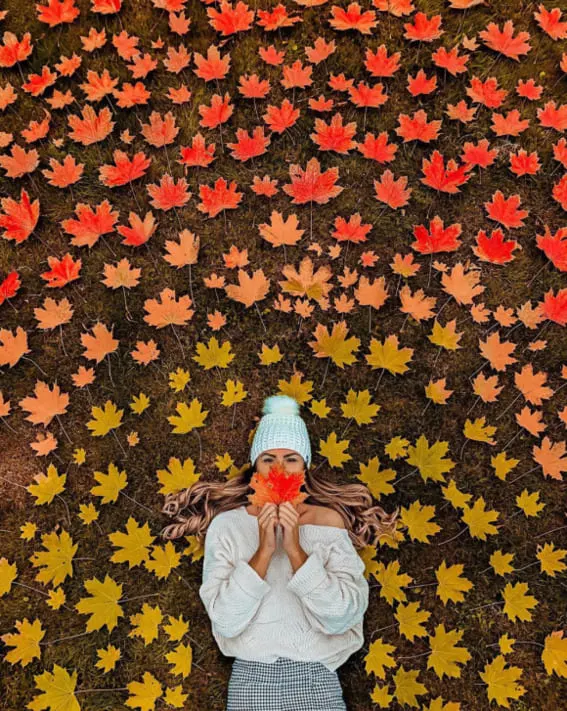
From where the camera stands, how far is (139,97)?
160 inches

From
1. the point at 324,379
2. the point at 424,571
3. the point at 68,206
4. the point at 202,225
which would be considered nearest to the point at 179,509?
the point at 324,379

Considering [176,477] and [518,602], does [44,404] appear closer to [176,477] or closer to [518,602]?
[176,477]

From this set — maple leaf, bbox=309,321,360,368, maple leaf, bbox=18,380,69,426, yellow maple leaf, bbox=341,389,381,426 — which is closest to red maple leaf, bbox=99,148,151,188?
maple leaf, bbox=18,380,69,426

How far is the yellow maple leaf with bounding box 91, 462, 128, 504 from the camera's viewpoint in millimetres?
3418

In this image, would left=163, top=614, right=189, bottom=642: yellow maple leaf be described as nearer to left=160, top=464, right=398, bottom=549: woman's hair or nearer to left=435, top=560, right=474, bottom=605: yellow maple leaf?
left=160, top=464, right=398, bottom=549: woman's hair

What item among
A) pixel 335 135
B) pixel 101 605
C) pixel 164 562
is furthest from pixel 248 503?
pixel 335 135

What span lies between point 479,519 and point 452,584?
39 cm

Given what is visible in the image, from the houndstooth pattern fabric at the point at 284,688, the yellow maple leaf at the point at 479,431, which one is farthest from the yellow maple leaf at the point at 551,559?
the houndstooth pattern fabric at the point at 284,688

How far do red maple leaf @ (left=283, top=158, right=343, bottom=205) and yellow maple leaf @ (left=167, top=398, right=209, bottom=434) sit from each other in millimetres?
1505

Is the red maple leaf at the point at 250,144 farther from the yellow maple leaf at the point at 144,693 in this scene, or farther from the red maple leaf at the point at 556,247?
the yellow maple leaf at the point at 144,693

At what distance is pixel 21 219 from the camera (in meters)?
3.87

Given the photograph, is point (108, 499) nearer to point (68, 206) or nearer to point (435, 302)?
point (68, 206)

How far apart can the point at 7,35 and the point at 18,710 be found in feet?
14.1

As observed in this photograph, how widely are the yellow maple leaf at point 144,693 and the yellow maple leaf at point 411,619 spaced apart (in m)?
1.35
